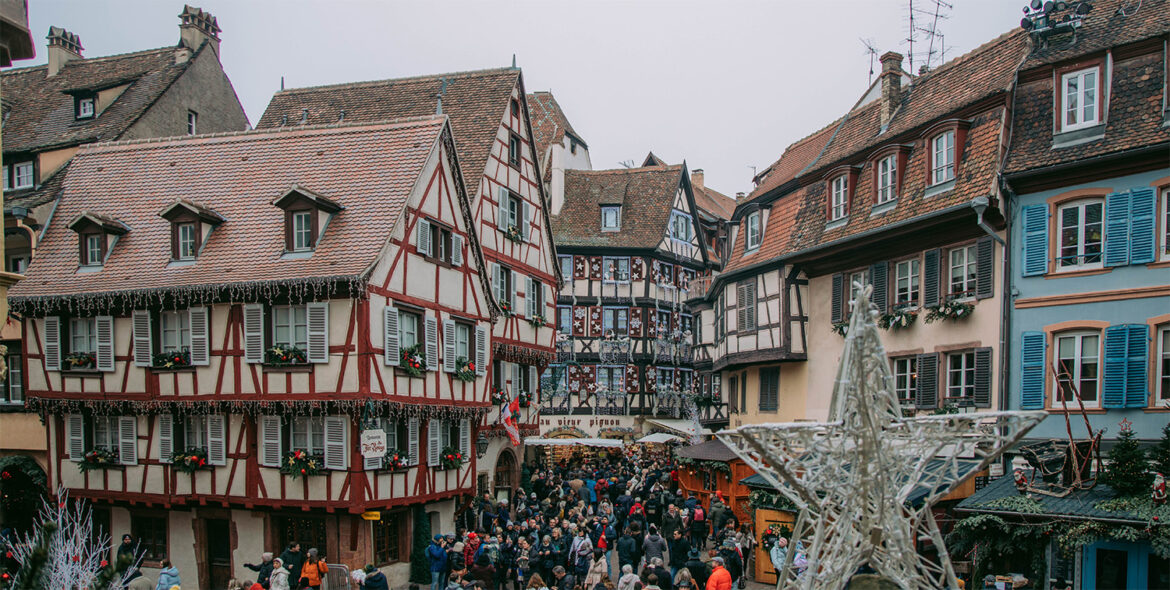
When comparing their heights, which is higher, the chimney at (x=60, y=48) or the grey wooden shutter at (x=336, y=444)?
the chimney at (x=60, y=48)

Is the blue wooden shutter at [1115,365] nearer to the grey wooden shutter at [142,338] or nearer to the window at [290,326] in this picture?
the window at [290,326]

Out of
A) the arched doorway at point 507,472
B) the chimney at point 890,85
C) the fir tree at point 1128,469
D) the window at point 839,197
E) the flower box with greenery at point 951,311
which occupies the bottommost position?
the arched doorway at point 507,472

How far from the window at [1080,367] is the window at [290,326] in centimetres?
1518

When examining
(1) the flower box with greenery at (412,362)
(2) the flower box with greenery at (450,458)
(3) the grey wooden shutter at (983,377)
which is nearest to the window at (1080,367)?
(3) the grey wooden shutter at (983,377)

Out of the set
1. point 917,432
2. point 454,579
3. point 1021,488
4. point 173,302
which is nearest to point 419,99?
point 173,302

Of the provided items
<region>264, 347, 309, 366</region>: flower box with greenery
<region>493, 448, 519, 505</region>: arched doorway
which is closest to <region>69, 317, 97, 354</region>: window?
<region>264, 347, 309, 366</region>: flower box with greenery

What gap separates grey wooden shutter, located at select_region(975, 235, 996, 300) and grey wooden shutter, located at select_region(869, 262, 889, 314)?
117 inches

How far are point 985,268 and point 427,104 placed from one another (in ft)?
57.9

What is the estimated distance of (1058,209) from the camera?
2008 cm

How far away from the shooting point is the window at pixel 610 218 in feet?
147

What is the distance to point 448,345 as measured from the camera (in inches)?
985

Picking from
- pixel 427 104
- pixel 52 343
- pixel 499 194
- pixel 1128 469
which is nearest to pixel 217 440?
pixel 52 343

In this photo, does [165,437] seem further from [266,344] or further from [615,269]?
[615,269]

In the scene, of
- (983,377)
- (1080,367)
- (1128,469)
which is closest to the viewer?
(1128,469)
